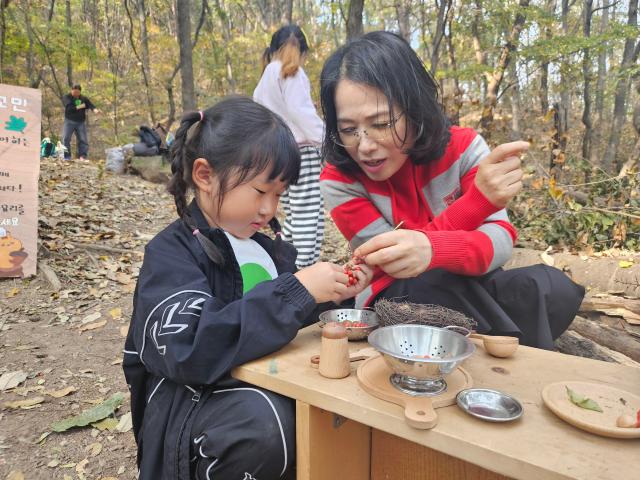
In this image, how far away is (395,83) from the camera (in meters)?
1.74

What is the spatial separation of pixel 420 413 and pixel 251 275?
0.89 meters

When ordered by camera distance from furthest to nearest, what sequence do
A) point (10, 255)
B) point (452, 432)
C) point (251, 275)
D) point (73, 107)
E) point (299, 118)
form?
point (73, 107)
point (10, 255)
point (299, 118)
point (251, 275)
point (452, 432)

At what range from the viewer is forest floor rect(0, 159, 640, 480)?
6.85 ft

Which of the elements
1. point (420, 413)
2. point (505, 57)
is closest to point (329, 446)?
point (420, 413)

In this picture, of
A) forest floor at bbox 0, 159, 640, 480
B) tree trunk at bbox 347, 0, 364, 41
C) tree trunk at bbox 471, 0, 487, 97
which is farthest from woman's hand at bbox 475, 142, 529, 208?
tree trunk at bbox 471, 0, 487, 97

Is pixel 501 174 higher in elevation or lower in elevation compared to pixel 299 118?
lower

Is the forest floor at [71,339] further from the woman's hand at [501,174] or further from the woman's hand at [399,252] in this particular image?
the woman's hand at [501,174]

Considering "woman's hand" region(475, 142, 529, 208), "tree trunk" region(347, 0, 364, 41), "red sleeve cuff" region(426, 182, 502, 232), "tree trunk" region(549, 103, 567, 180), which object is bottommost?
"red sleeve cuff" region(426, 182, 502, 232)

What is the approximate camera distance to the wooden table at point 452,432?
88cm

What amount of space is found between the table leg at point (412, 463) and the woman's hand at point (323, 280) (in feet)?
1.69

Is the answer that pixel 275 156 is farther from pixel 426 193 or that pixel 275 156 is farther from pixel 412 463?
pixel 412 463

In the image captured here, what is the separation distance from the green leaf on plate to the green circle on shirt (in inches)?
40.3

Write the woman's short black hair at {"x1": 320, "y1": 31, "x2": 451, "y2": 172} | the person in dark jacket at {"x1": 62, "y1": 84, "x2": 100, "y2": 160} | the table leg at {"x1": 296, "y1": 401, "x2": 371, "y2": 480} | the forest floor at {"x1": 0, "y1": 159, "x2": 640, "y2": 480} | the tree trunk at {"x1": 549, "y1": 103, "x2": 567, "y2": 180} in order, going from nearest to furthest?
the table leg at {"x1": 296, "y1": 401, "x2": 371, "y2": 480} < the woman's short black hair at {"x1": 320, "y1": 31, "x2": 451, "y2": 172} < the forest floor at {"x1": 0, "y1": 159, "x2": 640, "y2": 480} < the tree trunk at {"x1": 549, "y1": 103, "x2": 567, "y2": 180} < the person in dark jacket at {"x1": 62, "y1": 84, "x2": 100, "y2": 160}

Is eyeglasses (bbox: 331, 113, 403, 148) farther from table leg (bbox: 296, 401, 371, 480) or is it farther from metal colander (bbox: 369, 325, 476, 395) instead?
table leg (bbox: 296, 401, 371, 480)
